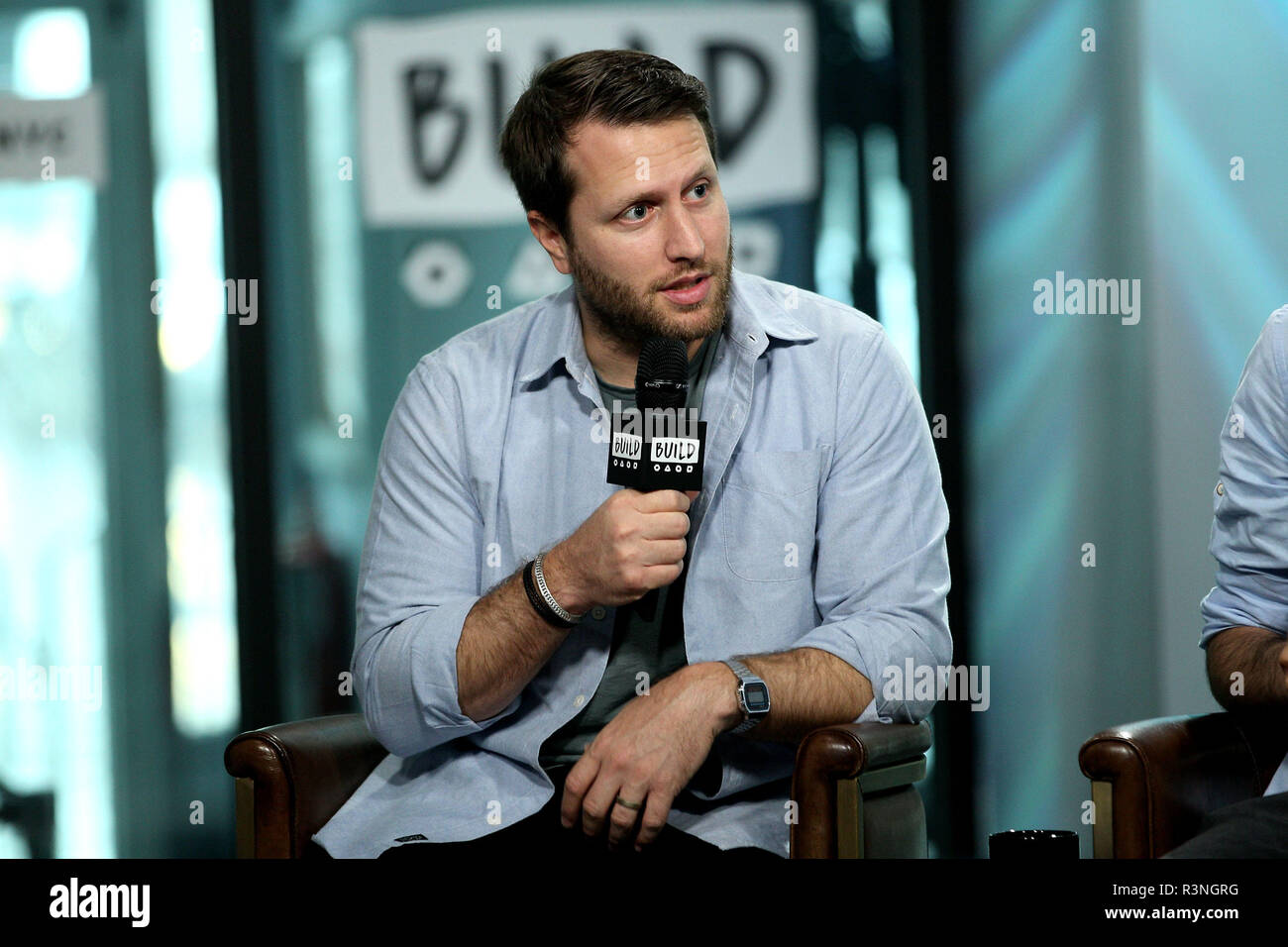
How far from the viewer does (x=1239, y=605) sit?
1847 mm

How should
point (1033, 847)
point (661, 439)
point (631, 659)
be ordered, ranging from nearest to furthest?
point (1033, 847), point (661, 439), point (631, 659)

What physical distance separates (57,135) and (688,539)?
2.55m

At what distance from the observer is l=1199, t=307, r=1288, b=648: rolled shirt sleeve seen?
1.81 meters

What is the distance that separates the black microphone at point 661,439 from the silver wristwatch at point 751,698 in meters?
0.26

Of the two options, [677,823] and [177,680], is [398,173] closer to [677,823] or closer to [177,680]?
[177,680]

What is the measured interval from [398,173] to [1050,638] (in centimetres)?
201

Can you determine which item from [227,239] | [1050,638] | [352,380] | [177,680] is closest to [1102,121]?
[1050,638]

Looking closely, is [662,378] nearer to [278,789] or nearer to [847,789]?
[847,789]

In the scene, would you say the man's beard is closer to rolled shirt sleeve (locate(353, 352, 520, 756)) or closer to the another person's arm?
rolled shirt sleeve (locate(353, 352, 520, 756))

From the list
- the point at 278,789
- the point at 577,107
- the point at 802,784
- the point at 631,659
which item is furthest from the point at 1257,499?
the point at 278,789

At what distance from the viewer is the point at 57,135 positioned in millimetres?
3553

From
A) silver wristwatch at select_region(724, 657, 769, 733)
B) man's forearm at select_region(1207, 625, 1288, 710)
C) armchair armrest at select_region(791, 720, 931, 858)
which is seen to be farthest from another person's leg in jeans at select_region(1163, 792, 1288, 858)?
silver wristwatch at select_region(724, 657, 769, 733)
